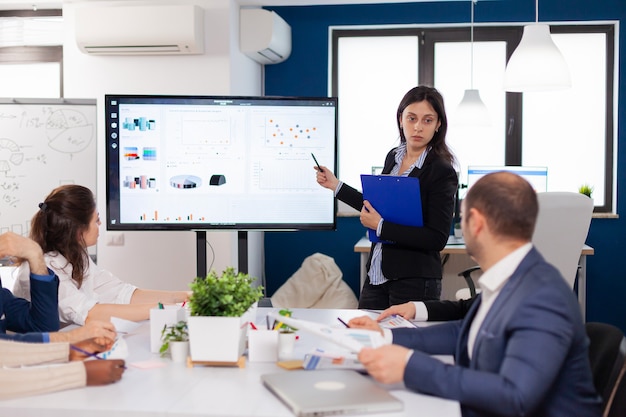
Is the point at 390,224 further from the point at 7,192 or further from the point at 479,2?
the point at 479,2

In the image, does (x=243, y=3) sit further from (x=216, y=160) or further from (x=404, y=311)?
(x=404, y=311)

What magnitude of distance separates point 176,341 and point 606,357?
106 centimetres

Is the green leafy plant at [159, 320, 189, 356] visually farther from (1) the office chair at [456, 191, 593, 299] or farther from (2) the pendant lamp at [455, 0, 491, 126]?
(2) the pendant lamp at [455, 0, 491, 126]

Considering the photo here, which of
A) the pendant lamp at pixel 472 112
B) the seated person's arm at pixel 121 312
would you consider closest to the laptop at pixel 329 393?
the seated person's arm at pixel 121 312

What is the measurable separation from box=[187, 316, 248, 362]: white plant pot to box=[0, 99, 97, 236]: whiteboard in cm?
293

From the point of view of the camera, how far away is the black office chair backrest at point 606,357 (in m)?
1.70

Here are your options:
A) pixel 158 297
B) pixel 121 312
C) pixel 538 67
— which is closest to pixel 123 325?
pixel 121 312

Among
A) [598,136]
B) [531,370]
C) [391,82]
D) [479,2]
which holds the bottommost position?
[531,370]

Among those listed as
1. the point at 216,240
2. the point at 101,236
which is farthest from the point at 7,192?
the point at 216,240

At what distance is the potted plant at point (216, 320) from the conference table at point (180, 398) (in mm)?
46

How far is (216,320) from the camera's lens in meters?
1.80

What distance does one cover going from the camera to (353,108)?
583 centimetres

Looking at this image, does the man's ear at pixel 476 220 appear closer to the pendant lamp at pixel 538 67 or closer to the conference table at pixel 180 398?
the conference table at pixel 180 398

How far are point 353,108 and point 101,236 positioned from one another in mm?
2211
